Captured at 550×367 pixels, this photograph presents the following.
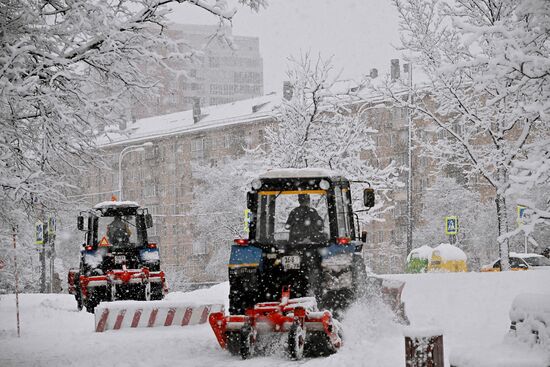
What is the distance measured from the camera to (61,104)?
33.7 ft

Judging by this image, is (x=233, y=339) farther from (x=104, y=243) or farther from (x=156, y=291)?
(x=104, y=243)

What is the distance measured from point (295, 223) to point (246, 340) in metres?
2.14

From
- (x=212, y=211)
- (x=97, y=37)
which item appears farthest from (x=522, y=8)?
(x=212, y=211)

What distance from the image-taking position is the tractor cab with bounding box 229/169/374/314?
39.2ft

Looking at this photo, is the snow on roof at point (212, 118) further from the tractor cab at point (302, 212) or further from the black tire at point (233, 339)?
the black tire at point (233, 339)

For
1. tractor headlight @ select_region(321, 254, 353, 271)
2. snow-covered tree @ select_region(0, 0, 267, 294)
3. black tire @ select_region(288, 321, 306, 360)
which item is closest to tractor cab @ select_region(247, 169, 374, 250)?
tractor headlight @ select_region(321, 254, 353, 271)

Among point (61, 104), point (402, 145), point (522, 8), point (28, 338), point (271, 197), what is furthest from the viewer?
point (402, 145)

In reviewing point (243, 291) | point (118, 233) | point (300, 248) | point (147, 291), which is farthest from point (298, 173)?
point (118, 233)

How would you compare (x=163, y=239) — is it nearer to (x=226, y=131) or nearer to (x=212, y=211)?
(x=226, y=131)

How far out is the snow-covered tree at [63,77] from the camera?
31.8 feet

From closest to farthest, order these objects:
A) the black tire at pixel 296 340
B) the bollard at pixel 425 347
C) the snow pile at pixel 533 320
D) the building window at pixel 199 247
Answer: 1. the snow pile at pixel 533 320
2. the bollard at pixel 425 347
3. the black tire at pixel 296 340
4. the building window at pixel 199 247

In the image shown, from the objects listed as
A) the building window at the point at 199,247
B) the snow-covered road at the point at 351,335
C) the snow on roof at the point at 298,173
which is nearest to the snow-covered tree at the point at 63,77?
the snow on roof at the point at 298,173

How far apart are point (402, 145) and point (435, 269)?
44118mm

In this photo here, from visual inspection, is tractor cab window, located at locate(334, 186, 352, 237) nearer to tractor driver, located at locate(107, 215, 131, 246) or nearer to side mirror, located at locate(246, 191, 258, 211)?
→ side mirror, located at locate(246, 191, 258, 211)
